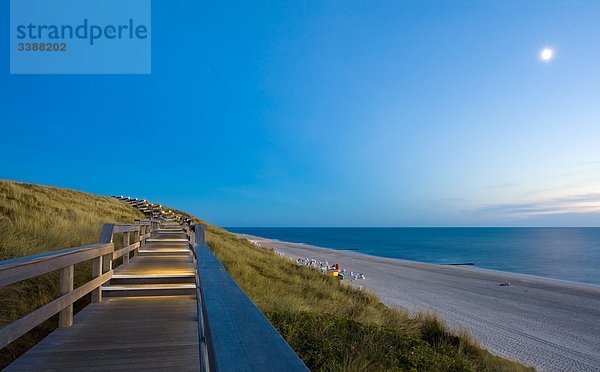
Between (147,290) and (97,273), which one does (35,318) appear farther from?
(147,290)

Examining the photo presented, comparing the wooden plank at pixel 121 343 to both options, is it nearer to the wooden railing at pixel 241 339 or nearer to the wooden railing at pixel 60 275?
the wooden railing at pixel 60 275

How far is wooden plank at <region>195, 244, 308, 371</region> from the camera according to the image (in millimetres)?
990

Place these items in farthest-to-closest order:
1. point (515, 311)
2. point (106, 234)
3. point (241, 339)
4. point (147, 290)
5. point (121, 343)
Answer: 1. point (515, 311)
2. point (147, 290)
3. point (106, 234)
4. point (121, 343)
5. point (241, 339)

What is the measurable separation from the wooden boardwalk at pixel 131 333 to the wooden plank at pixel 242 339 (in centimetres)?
238

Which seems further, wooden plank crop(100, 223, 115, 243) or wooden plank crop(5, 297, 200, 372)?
wooden plank crop(100, 223, 115, 243)

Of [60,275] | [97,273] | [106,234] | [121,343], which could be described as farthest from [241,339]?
[106,234]

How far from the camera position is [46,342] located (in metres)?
4.12

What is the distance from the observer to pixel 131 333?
4566mm

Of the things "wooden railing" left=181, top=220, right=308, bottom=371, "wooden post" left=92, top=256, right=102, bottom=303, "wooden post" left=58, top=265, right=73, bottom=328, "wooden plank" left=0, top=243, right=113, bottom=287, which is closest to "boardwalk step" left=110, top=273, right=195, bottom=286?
"wooden post" left=92, top=256, right=102, bottom=303

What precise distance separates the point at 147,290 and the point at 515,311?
2116 centimetres

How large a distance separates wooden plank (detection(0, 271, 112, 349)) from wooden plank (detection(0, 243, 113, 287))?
14.9 inches

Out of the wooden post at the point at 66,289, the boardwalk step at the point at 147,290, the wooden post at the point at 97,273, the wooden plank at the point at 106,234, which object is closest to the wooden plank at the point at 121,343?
the wooden post at the point at 66,289

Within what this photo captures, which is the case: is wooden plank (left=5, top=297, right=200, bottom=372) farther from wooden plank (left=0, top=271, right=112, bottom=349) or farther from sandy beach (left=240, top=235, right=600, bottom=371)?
sandy beach (left=240, top=235, right=600, bottom=371)

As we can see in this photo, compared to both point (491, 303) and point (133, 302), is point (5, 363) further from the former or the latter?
point (491, 303)
